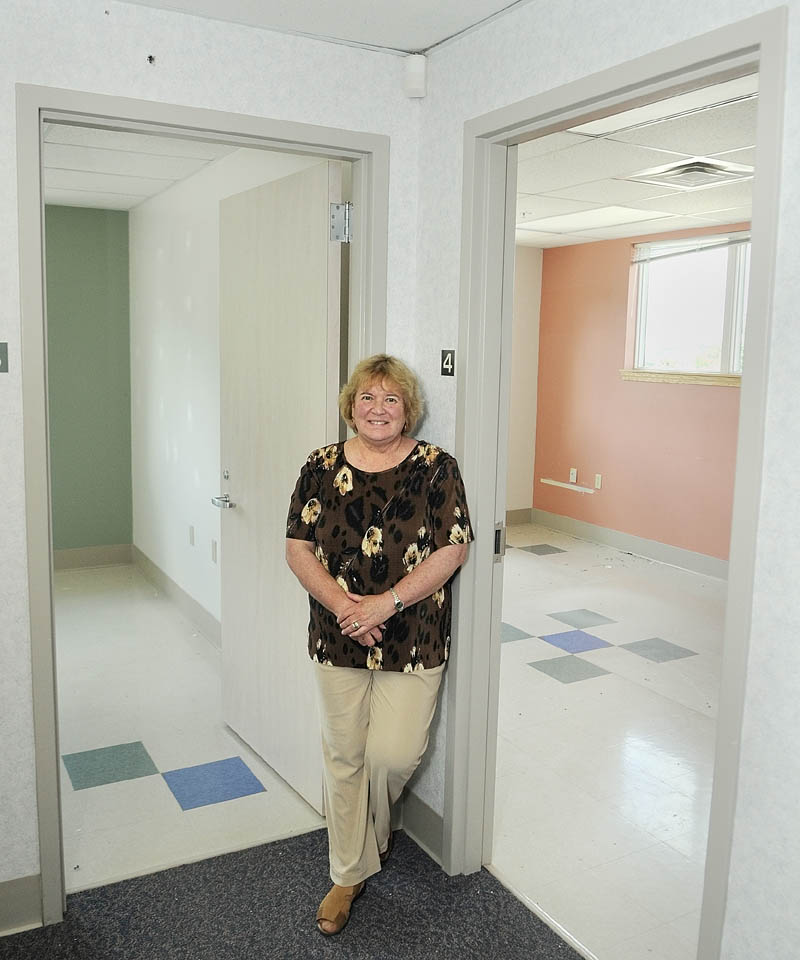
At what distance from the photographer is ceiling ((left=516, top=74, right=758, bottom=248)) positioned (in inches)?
126

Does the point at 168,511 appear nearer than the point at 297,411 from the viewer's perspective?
No

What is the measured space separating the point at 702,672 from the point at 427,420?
2.44 meters

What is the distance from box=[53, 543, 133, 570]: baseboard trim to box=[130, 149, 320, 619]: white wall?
0.49ft

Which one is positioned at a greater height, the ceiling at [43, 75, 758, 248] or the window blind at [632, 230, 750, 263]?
the ceiling at [43, 75, 758, 248]

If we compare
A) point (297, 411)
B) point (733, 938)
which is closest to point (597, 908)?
point (733, 938)

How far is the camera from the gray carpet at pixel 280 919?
2.33 m

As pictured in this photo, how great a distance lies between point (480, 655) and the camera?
8.64 feet

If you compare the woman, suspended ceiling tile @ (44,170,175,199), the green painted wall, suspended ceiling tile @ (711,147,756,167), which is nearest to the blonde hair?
the woman

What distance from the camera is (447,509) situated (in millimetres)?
2439

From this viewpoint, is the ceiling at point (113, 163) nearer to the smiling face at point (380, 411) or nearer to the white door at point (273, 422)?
the white door at point (273, 422)

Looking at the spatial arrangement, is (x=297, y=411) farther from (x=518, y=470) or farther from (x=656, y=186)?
(x=518, y=470)

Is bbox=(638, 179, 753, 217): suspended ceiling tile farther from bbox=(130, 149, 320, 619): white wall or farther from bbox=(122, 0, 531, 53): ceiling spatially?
bbox=(122, 0, 531, 53): ceiling

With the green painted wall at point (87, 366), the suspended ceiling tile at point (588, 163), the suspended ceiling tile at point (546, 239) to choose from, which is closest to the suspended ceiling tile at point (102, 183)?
the green painted wall at point (87, 366)

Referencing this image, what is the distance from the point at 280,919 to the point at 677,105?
2808mm
